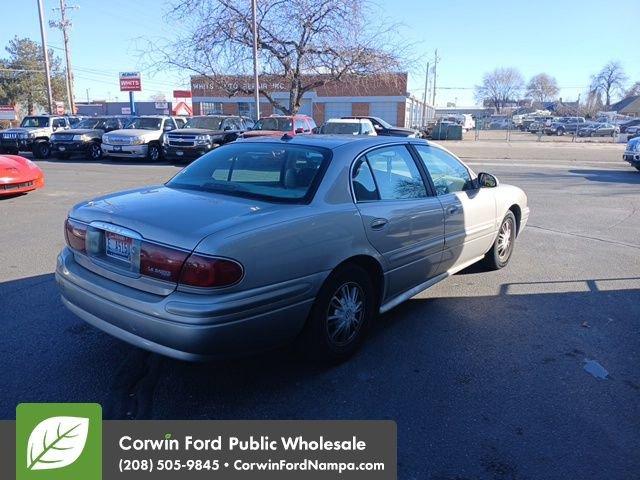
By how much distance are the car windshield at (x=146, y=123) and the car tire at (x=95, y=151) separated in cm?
142

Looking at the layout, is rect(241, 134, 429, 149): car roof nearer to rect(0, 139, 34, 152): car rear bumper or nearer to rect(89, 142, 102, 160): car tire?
rect(89, 142, 102, 160): car tire

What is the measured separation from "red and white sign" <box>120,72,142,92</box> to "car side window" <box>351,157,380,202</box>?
126 feet

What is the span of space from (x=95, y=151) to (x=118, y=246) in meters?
18.3

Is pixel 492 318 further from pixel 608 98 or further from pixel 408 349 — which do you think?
pixel 608 98

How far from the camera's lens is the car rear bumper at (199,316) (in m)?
2.74

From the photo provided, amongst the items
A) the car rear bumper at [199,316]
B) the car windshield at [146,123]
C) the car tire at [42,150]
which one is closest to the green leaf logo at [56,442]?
the car rear bumper at [199,316]

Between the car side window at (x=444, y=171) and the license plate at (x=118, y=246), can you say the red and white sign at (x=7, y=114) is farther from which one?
the license plate at (x=118, y=246)

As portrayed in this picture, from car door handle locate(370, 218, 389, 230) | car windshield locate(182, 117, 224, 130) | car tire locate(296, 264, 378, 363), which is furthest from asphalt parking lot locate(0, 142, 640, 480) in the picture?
car windshield locate(182, 117, 224, 130)

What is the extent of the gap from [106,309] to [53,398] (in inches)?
24.5

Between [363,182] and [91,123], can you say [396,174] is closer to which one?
[363,182]

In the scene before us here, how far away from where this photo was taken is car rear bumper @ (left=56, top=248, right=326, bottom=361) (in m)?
2.74

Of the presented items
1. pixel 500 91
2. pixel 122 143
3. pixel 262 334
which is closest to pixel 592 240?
pixel 262 334

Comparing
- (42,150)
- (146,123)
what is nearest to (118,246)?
(146,123)

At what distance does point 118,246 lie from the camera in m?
3.06
